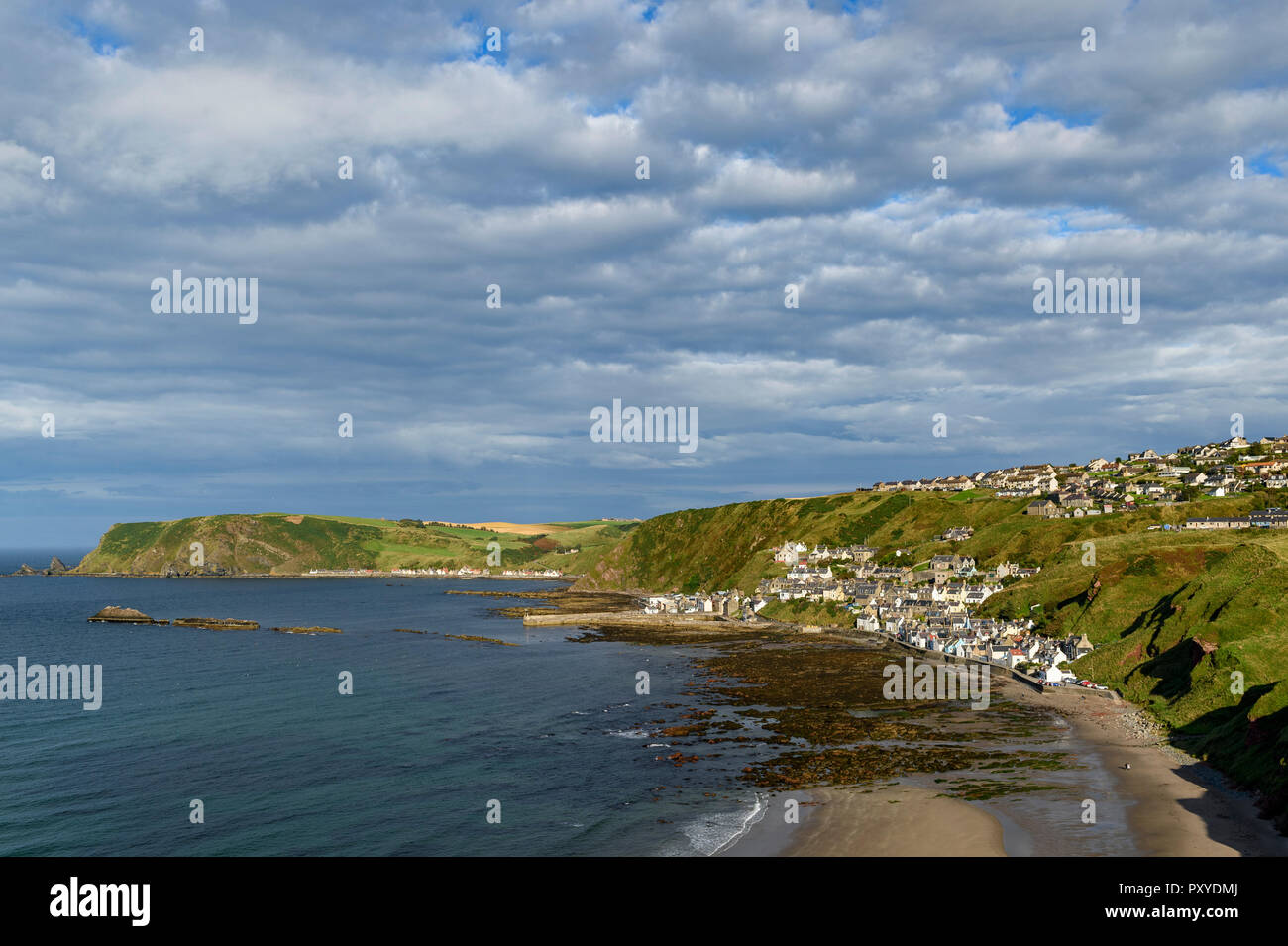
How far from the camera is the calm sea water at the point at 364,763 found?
145 feet

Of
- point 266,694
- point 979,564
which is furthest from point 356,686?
point 979,564

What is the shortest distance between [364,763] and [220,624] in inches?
4871

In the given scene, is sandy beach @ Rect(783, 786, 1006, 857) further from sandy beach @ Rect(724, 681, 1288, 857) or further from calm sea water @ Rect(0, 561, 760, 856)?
calm sea water @ Rect(0, 561, 760, 856)

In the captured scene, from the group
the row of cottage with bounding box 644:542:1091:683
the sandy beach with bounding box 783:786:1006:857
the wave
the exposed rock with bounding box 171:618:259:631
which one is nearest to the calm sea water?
the wave

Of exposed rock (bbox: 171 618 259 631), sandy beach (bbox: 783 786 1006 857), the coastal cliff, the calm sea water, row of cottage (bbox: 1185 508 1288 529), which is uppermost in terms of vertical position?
Answer: row of cottage (bbox: 1185 508 1288 529)

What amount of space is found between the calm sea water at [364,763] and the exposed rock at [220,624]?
44794 mm

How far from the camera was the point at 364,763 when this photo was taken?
5972 centimetres

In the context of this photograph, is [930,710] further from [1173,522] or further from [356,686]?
[1173,522]

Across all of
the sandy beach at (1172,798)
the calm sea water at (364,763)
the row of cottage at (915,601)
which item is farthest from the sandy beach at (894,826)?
the row of cottage at (915,601)

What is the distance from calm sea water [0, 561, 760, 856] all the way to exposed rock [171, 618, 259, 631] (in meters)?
44.8

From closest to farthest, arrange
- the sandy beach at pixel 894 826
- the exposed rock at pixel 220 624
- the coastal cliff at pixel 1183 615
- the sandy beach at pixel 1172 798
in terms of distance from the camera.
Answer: the sandy beach at pixel 1172 798, the sandy beach at pixel 894 826, the coastal cliff at pixel 1183 615, the exposed rock at pixel 220 624

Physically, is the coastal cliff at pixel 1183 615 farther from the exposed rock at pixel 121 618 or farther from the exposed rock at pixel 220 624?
the exposed rock at pixel 121 618

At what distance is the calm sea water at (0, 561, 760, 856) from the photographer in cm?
4431
